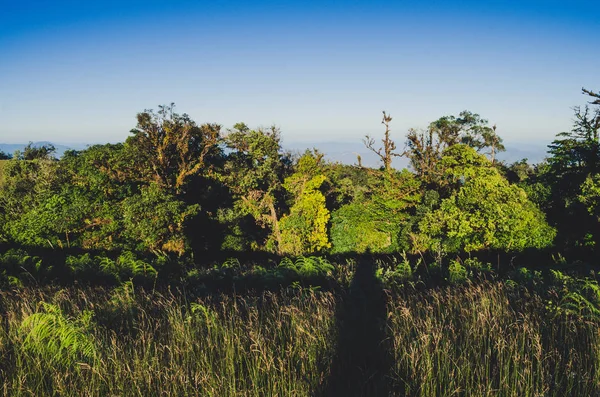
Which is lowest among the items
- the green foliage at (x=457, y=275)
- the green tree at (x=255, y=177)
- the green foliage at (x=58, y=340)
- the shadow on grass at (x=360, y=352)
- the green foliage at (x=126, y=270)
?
the green foliage at (x=126, y=270)

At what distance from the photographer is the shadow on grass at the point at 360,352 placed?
3.18m

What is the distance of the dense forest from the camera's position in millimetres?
3217

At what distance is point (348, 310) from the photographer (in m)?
5.07

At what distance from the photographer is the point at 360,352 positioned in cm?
382

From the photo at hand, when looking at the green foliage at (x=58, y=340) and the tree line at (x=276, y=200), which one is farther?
the tree line at (x=276, y=200)

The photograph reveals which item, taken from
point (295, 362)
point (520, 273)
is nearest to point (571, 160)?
point (520, 273)

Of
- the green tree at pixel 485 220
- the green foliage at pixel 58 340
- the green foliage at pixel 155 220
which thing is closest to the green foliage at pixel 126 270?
the green foliage at pixel 58 340

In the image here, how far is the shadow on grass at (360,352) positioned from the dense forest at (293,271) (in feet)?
0.08

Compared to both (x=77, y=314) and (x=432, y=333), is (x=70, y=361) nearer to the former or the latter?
(x=77, y=314)

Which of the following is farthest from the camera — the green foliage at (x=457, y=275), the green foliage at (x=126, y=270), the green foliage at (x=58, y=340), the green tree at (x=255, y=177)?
the green tree at (x=255, y=177)

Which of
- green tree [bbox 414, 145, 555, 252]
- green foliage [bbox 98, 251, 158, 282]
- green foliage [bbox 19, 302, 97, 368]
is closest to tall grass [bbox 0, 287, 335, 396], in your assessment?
green foliage [bbox 19, 302, 97, 368]

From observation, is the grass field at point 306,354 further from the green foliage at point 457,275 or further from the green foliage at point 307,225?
the green foliage at point 307,225

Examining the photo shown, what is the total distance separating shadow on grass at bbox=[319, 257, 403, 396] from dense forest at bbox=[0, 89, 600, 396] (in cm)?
3

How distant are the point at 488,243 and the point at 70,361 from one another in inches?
784
